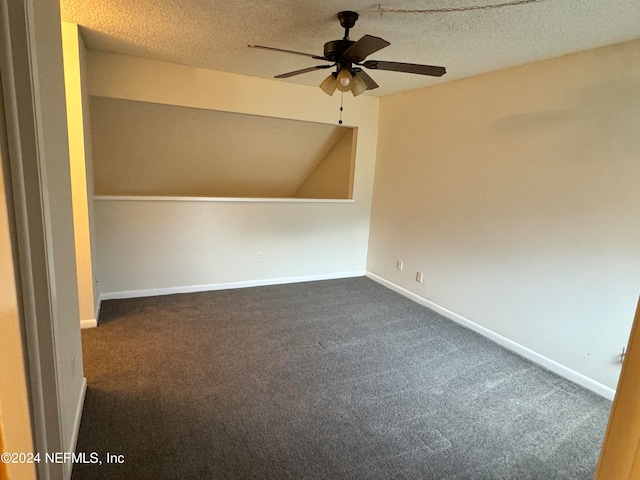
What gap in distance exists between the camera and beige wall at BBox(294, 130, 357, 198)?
4.88 meters

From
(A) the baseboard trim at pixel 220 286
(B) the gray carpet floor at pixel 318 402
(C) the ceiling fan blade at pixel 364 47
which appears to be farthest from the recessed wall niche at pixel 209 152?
(C) the ceiling fan blade at pixel 364 47

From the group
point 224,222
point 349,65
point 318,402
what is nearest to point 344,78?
point 349,65

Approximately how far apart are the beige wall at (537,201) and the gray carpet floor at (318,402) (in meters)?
0.36

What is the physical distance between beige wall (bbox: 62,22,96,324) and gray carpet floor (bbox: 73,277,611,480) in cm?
35

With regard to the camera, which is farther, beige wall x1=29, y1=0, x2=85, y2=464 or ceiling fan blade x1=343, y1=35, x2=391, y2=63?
ceiling fan blade x1=343, y1=35, x2=391, y2=63

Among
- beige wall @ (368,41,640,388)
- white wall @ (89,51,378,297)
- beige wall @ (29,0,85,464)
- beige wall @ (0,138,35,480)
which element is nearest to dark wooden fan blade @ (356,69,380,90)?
beige wall @ (368,41,640,388)

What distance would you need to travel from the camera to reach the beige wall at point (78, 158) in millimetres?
2641

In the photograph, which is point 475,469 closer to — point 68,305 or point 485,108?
point 68,305

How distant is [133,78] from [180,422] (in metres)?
3.02

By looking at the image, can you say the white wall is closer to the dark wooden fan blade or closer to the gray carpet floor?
the gray carpet floor

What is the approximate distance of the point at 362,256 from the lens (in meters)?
4.95

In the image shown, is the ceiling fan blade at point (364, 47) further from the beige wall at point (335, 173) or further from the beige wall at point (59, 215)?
the beige wall at point (335, 173)

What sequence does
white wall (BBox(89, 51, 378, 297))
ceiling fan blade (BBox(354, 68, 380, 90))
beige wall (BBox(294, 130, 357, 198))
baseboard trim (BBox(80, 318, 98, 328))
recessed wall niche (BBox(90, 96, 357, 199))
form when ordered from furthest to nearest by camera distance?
beige wall (BBox(294, 130, 357, 198)), recessed wall niche (BBox(90, 96, 357, 199)), white wall (BBox(89, 51, 378, 297)), baseboard trim (BBox(80, 318, 98, 328)), ceiling fan blade (BBox(354, 68, 380, 90))

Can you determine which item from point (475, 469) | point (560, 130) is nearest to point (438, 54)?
point (560, 130)
